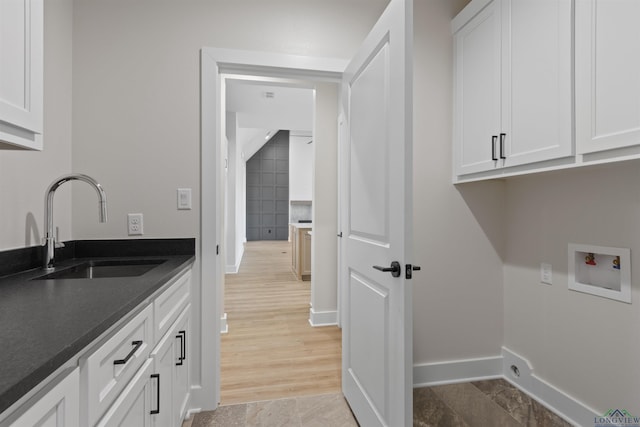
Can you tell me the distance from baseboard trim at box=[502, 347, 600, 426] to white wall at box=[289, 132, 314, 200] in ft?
27.8

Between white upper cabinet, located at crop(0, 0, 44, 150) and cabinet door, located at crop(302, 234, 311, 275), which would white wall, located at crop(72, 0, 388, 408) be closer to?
white upper cabinet, located at crop(0, 0, 44, 150)

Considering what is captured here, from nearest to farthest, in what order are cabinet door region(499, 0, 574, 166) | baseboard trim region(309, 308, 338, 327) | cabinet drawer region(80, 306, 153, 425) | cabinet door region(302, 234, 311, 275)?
cabinet drawer region(80, 306, 153, 425), cabinet door region(499, 0, 574, 166), baseboard trim region(309, 308, 338, 327), cabinet door region(302, 234, 311, 275)

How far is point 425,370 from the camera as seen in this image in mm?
2027

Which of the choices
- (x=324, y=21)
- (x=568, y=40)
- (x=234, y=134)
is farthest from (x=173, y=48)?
(x=234, y=134)

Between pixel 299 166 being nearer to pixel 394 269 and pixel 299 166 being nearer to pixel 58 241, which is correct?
pixel 58 241

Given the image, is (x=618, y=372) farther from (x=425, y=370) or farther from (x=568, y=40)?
(x=568, y=40)

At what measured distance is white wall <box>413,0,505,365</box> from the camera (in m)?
2.05

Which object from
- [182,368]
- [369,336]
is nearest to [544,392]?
[369,336]

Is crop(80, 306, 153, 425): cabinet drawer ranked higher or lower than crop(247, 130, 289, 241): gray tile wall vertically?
lower

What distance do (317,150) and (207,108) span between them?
4.85 ft

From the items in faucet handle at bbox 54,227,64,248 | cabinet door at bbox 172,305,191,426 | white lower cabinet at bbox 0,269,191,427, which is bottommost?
cabinet door at bbox 172,305,191,426

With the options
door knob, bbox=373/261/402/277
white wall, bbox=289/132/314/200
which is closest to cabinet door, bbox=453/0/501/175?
door knob, bbox=373/261/402/277

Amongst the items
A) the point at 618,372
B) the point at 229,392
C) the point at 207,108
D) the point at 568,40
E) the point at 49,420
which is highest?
the point at 568,40

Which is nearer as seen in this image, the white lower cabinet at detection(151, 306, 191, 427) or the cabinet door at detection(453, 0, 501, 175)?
the white lower cabinet at detection(151, 306, 191, 427)
